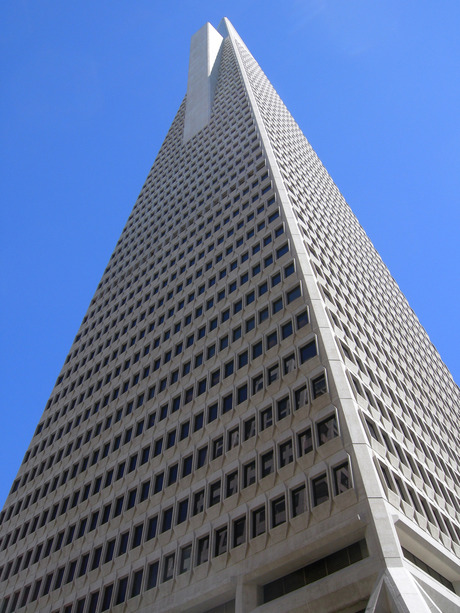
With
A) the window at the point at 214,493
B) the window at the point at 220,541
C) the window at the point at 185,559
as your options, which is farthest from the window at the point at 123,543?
the window at the point at 220,541

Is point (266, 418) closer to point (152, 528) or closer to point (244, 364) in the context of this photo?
point (244, 364)

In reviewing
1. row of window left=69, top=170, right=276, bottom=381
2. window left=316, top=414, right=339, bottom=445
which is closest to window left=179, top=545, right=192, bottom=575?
window left=316, top=414, right=339, bottom=445

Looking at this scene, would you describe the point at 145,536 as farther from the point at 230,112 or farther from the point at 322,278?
the point at 230,112

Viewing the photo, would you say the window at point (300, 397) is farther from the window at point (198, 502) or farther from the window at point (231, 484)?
the window at point (198, 502)

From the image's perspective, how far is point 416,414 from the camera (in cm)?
4356

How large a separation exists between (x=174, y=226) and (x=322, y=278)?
89.1 feet

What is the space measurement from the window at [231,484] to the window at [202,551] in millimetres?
2419

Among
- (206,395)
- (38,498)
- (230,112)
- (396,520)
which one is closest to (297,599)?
(396,520)

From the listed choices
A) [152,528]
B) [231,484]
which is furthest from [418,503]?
[152,528]

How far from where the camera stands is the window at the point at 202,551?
3039 centimetres

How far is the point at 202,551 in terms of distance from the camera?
30.8 metres

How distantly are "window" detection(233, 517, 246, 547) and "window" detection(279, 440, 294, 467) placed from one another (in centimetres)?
330

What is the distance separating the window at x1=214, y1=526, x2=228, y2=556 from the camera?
29.9 m

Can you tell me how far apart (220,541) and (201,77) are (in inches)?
3552
